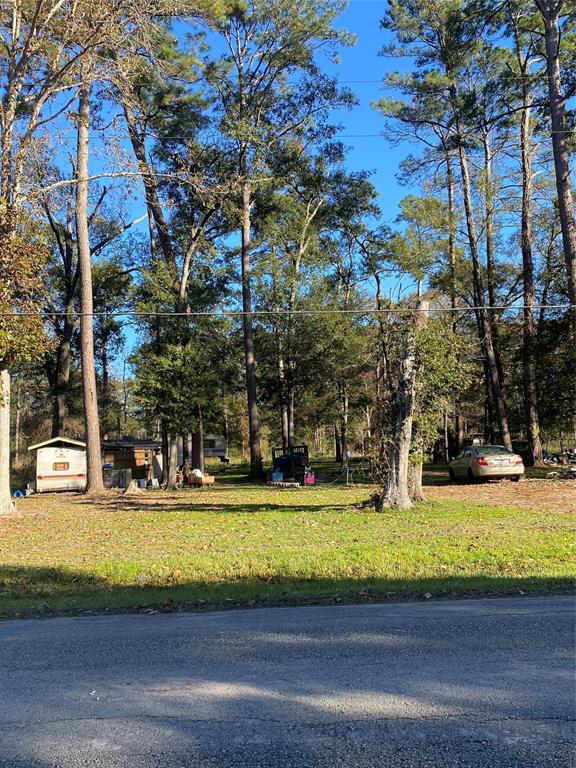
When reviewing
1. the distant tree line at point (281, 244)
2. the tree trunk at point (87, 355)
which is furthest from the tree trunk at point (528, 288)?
the tree trunk at point (87, 355)

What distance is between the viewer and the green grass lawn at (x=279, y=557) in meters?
7.05

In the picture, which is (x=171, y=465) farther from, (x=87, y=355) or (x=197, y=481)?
(x=87, y=355)

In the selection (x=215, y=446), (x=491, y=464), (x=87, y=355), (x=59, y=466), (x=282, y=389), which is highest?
(x=87, y=355)

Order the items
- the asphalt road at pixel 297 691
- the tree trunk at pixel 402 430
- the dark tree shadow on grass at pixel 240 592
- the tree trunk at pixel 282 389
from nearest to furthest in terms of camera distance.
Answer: the asphalt road at pixel 297 691 → the dark tree shadow on grass at pixel 240 592 → the tree trunk at pixel 402 430 → the tree trunk at pixel 282 389

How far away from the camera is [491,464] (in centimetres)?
2164

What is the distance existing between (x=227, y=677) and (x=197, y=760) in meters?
1.19

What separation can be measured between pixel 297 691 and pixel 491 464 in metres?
19.2

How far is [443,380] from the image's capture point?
1431 cm

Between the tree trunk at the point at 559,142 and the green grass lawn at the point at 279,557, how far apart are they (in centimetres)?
1008

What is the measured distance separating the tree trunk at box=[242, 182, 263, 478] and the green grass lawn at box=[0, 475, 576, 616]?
14.9m

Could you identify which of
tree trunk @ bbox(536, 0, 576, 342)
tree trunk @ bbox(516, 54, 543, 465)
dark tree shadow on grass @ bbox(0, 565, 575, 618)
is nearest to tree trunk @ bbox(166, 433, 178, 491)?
tree trunk @ bbox(536, 0, 576, 342)

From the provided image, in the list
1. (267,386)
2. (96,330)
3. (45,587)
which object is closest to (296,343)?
(267,386)

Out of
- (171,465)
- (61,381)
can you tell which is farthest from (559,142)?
(61,381)

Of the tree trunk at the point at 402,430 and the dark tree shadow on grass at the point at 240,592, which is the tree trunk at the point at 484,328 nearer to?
the tree trunk at the point at 402,430
